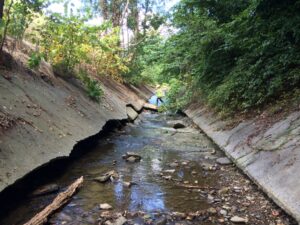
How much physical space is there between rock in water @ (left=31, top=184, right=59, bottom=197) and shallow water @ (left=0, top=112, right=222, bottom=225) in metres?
0.11

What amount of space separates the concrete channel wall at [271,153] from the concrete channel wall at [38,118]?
3182 millimetres

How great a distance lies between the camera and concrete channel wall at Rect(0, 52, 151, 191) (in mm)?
5059

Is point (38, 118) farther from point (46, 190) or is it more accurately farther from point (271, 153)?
point (271, 153)

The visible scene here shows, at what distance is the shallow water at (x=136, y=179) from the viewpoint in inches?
194

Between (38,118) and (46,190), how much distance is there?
5.73 ft

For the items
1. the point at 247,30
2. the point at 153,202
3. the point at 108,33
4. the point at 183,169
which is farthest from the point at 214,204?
the point at 108,33

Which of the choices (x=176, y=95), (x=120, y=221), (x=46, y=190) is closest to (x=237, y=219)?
(x=120, y=221)

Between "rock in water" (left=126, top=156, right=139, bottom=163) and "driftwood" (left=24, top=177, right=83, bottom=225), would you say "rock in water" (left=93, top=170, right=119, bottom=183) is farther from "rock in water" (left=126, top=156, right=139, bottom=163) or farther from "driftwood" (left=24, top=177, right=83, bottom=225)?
"rock in water" (left=126, top=156, right=139, bottom=163)

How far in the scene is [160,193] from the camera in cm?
572

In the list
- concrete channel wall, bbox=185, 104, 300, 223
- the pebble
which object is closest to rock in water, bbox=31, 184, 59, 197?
the pebble

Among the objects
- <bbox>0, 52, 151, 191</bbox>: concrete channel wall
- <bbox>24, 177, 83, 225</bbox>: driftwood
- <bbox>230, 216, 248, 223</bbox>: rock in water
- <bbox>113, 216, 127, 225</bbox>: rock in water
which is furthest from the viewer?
<bbox>0, 52, 151, 191</bbox>: concrete channel wall

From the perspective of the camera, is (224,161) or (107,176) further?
(224,161)

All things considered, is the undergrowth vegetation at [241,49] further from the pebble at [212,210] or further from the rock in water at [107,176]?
the rock in water at [107,176]

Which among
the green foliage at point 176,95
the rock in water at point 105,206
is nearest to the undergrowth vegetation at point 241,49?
the green foliage at point 176,95
